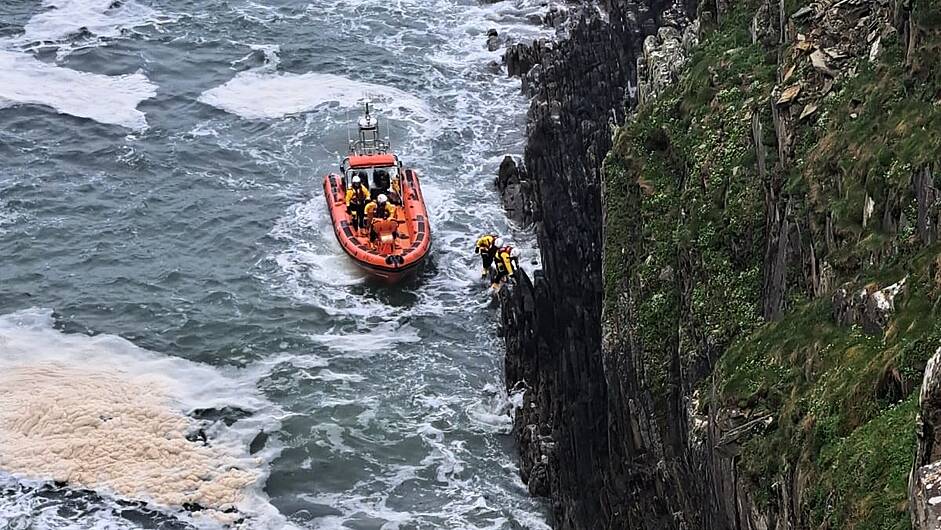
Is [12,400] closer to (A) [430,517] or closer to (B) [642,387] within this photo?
(A) [430,517]

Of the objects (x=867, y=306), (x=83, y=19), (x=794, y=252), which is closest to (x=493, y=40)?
(x=83, y=19)

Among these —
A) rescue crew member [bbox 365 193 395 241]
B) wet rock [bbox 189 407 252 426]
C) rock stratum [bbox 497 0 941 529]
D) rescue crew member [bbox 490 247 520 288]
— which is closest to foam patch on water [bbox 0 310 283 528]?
wet rock [bbox 189 407 252 426]

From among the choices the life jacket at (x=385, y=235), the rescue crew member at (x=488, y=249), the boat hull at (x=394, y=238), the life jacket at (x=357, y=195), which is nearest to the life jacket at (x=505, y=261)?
the rescue crew member at (x=488, y=249)

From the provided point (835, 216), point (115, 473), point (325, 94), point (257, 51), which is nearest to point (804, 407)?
point (835, 216)

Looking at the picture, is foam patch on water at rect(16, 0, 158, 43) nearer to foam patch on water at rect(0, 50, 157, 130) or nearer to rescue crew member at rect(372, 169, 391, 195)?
foam patch on water at rect(0, 50, 157, 130)

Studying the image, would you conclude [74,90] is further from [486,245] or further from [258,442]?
[258,442]

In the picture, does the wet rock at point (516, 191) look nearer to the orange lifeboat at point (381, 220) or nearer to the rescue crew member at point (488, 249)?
the orange lifeboat at point (381, 220)
